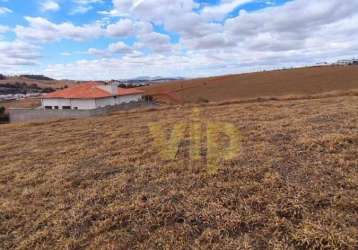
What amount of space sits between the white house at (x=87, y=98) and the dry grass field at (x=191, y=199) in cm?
1825

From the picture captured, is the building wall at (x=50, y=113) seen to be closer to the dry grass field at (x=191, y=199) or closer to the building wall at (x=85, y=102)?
the building wall at (x=85, y=102)

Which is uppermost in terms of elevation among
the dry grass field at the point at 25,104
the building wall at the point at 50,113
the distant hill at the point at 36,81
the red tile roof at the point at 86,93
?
the distant hill at the point at 36,81

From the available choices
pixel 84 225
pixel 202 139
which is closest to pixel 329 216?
pixel 84 225

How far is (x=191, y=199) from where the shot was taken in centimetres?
289

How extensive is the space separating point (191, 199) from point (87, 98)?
21086 mm

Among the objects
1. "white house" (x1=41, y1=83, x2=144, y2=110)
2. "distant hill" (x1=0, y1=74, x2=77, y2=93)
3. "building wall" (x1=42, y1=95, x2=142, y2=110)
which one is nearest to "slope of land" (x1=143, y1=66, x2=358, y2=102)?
"building wall" (x1=42, y1=95, x2=142, y2=110)

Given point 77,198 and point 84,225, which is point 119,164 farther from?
point 84,225

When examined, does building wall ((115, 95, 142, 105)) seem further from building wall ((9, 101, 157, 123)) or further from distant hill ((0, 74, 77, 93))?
distant hill ((0, 74, 77, 93))

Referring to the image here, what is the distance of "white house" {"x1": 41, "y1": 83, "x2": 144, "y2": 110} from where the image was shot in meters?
22.8

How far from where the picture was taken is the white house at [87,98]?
898 inches

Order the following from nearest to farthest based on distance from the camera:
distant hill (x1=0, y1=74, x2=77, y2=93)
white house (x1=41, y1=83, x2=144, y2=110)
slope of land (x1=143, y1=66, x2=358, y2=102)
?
white house (x1=41, y1=83, x2=144, y2=110)
slope of land (x1=143, y1=66, x2=358, y2=102)
distant hill (x1=0, y1=74, x2=77, y2=93)

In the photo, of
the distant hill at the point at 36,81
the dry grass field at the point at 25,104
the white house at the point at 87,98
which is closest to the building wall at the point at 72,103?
the white house at the point at 87,98

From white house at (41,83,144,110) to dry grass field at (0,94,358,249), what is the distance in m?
18.2

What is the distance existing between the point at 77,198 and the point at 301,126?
14.8 feet
